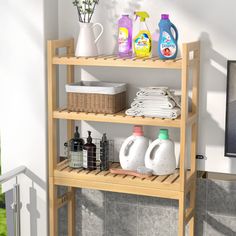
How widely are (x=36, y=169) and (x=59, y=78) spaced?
514mm

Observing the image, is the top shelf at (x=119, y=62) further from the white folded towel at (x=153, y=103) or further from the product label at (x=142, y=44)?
the white folded towel at (x=153, y=103)

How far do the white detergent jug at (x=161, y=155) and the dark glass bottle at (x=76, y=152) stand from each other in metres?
0.37

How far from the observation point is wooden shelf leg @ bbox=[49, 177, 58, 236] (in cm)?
309

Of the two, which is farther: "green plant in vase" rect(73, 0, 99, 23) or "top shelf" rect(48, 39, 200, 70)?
"green plant in vase" rect(73, 0, 99, 23)

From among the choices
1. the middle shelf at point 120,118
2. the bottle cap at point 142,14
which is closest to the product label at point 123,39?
the bottle cap at point 142,14

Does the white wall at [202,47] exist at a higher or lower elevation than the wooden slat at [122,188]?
higher

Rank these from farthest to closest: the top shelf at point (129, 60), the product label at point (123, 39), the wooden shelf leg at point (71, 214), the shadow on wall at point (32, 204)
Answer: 1. the wooden shelf leg at point (71, 214)
2. the shadow on wall at point (32, 204)
3. the product label at point (123, 39)
4. the top shelf at point (129, 60)

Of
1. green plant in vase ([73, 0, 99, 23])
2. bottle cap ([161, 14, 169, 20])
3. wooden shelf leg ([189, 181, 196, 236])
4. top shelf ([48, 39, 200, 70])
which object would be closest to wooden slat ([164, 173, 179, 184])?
wooden shelf leg ([189, 181, 196, 236])

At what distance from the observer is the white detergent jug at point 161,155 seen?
2902 millimetres

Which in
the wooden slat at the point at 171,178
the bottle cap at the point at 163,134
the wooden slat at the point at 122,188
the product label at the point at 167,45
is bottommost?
the wooden slat at the point at 122,188

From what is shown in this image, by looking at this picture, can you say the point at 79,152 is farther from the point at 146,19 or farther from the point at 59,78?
the point at 146,19

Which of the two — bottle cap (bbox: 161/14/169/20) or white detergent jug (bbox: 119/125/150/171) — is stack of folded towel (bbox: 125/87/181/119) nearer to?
white detergent jug (bbox: 119/125/150/171)

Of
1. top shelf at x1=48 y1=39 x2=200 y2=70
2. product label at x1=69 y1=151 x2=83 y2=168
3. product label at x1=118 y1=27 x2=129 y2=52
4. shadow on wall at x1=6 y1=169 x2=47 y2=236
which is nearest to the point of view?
top shelf at x1=48 y1=39 x2=200 y2=70

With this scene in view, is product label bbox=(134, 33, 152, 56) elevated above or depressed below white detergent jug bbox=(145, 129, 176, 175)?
above
